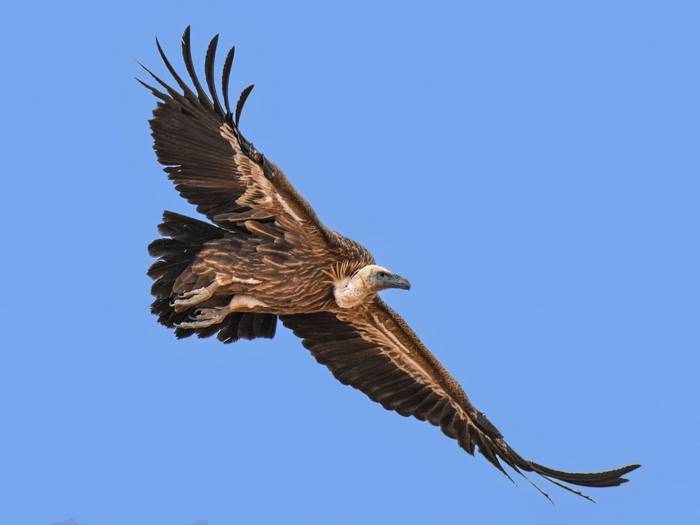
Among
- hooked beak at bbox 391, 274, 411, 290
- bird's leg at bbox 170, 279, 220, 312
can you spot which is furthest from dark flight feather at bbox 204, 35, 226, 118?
hooked beak at bbox 391, 274, 411, 290

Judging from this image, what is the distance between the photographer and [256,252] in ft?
50.6

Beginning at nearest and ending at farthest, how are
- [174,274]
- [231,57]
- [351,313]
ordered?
1. [231,57]
2. [174,274]
3. [351,313]

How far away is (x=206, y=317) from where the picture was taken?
52.0 ft

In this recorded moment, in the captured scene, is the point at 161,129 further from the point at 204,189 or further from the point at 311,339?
the point at 311,339

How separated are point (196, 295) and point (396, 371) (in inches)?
117

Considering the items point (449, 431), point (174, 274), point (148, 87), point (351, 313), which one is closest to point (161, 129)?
point (148, 87)

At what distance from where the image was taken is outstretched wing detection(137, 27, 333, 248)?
48.9 feet

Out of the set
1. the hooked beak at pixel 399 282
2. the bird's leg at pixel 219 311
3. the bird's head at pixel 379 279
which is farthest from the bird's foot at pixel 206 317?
the hooked beak at pixel 399 282

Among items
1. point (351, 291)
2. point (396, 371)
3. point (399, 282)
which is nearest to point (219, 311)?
point (351, 291)

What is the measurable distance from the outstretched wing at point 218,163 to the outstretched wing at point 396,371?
181 cm

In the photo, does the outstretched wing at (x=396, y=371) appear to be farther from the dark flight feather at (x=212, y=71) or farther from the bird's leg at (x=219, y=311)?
the dark flight feather at (x=212, y=71)

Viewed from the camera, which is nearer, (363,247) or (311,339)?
(363,247)

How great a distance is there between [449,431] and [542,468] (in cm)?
120

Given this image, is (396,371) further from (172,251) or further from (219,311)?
(172,251)
